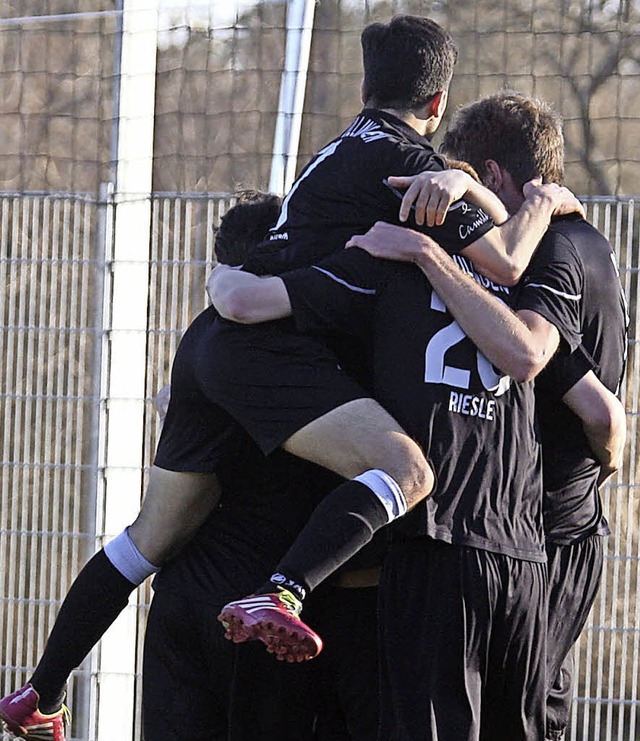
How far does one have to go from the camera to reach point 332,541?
3.17m

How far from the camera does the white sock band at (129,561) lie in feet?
13.3

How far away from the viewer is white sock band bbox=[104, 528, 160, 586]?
4039mm

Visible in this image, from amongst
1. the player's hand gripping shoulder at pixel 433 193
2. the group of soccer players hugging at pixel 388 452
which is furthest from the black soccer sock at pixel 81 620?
the player's hand gripping shoulder at pixel 433 193

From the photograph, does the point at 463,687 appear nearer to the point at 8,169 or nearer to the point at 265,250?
the point at 265,250

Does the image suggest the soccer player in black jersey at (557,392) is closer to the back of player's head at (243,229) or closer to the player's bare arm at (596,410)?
the player's bare arm at (596,410)

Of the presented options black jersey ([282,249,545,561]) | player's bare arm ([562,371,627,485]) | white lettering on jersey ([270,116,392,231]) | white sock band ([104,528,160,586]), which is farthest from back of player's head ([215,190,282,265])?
player's bare arm ([562,371,627,485])

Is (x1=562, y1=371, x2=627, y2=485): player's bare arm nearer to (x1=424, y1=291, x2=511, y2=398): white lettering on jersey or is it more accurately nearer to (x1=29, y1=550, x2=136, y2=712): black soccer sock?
(x1=424, y1=291, x2=511, y2=398): white lettering on jersey

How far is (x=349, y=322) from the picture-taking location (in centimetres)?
349

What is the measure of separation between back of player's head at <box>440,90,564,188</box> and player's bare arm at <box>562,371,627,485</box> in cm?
60

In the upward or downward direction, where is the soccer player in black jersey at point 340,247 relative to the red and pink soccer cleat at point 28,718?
upward

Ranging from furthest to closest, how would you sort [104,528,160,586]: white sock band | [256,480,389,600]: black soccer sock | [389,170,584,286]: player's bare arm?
[104,528,160,586]: white sock band → [389,170,584,286]: player's bare arm → [256,480,389,600]: black soccer sock

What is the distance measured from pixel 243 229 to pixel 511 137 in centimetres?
82

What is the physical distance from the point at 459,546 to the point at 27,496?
3.07 meters

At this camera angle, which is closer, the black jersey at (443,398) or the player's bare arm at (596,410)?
the black jersey at (443,398)
